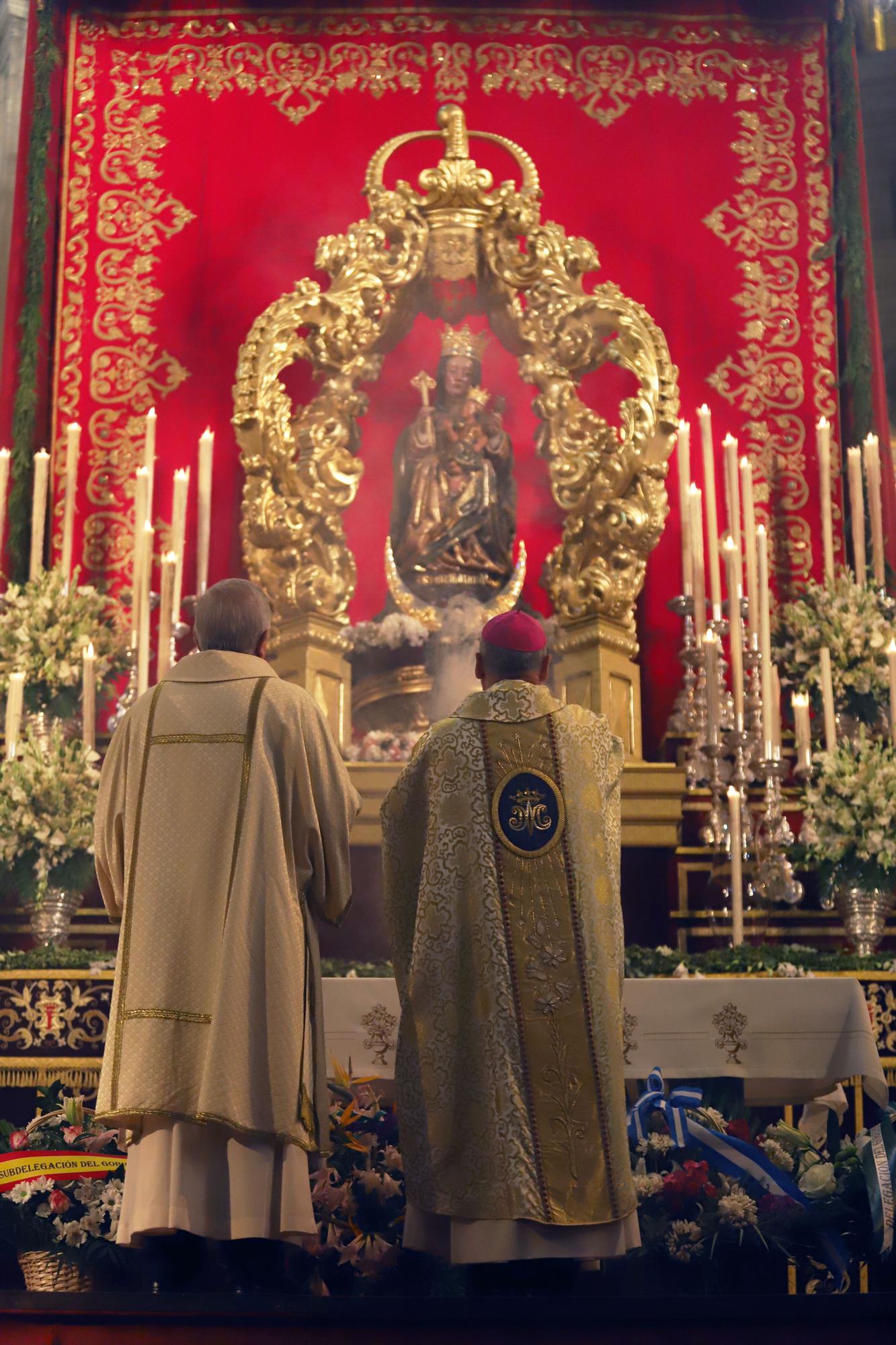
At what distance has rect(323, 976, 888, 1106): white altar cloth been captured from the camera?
14.8 feet

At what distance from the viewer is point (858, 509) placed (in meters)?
6.53

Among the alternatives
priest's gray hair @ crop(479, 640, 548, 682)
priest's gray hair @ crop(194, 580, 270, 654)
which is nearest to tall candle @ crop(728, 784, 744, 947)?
priest's gray hair @ crop(479, 640, 548, 682)

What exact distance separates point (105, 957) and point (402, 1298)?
1.96 m

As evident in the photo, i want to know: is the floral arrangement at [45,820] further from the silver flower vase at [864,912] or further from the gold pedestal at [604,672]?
the silver flower vase at [864,912]

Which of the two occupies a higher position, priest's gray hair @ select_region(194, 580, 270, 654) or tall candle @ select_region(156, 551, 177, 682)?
tall candle @ select_region(156, 551, 177, 682)

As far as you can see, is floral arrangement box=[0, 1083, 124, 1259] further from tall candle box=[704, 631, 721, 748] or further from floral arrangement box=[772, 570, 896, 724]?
floral arrangement box=[772, 570, 896, 724]

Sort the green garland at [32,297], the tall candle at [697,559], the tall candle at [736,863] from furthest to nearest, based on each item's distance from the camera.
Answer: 1. the green garland at [32,297]
2. the tall candle at [697,559]
3. the tall candle at [736,863]

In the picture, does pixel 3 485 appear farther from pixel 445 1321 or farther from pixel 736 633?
pixel 445 1321

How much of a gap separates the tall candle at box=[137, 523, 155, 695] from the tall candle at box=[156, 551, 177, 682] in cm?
5

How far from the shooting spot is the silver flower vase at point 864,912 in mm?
5559

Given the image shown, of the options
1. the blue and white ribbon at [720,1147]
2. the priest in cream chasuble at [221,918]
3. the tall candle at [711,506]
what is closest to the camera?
the priest in cream chasuble at [221,918]

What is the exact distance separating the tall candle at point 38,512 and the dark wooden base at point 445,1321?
3.33 meters

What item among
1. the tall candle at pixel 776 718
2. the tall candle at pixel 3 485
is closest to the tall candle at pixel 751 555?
the tall candle at pixel 776 718

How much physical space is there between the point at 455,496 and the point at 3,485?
1.60m
